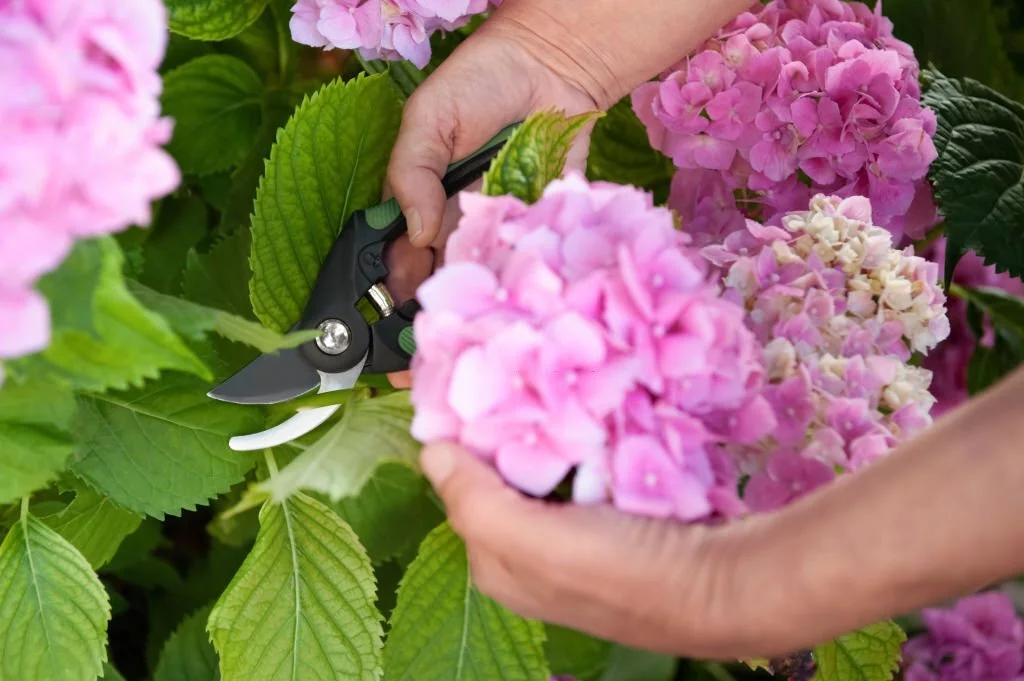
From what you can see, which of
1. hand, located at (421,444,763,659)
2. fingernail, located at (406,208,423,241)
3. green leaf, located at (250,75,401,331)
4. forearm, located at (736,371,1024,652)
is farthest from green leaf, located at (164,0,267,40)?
forearm, located at (736,371,1024,652)

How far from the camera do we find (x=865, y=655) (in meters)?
0.72

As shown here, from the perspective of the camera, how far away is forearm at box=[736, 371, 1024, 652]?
1.31 ft

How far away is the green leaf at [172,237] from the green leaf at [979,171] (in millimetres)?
755

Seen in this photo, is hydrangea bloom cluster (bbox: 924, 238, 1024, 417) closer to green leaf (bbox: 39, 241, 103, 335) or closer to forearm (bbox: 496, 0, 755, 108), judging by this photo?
forearm (bbox: 496, 0, 755, 108)

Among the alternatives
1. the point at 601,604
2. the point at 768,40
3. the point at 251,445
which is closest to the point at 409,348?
the point at 251,445

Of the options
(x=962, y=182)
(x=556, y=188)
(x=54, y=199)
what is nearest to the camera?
Result: (x=54, y=199)

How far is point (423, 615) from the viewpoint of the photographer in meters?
0.67

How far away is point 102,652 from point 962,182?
30.3 inches

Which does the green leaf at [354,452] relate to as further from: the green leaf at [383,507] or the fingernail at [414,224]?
the green leaf at [383,507]

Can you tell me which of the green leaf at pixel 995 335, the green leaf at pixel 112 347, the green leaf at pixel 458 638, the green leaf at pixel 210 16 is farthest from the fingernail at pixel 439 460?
the green leaf at pixel 995 335

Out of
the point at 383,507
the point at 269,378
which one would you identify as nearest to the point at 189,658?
the point at 383,507

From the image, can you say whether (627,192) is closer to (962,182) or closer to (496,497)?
(496,497)

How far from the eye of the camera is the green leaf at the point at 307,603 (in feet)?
2.22

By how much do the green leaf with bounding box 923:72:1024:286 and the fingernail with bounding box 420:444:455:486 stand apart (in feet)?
1.75
